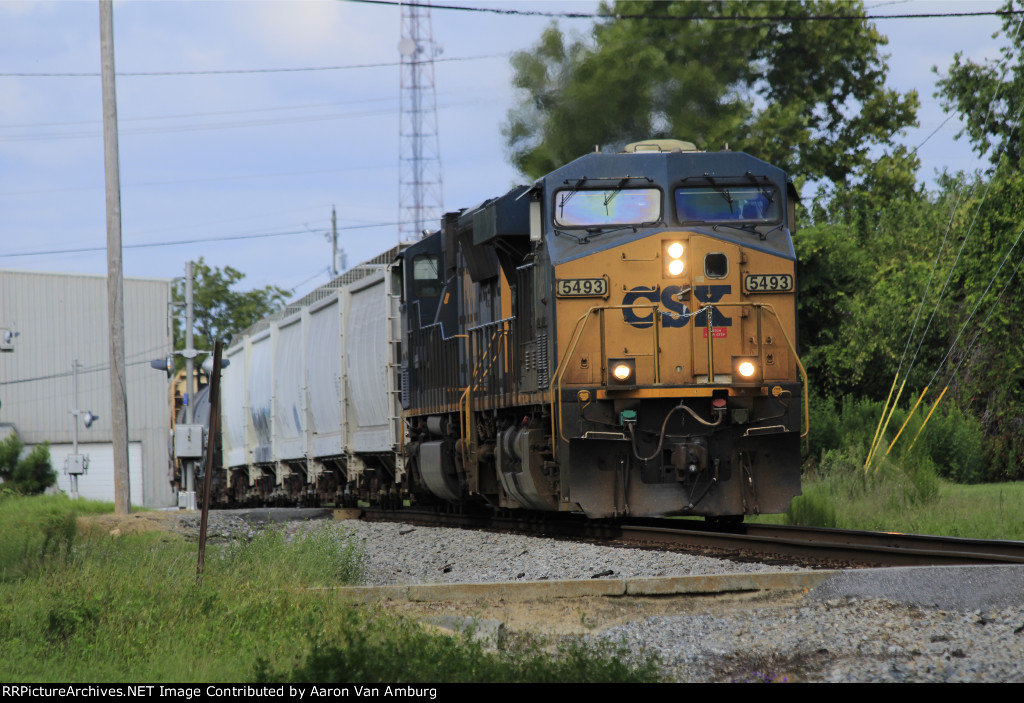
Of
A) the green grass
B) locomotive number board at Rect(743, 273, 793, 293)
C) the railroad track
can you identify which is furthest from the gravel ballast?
the green grass

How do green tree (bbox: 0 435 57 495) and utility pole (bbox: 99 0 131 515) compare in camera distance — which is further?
green tree (bbox: 0 435 57 495)

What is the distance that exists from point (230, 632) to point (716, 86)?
23782 mm

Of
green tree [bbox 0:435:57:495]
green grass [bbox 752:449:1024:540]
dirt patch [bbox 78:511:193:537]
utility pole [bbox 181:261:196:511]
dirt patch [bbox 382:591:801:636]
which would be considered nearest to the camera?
dirt patch [bbox 382:591:801:636]

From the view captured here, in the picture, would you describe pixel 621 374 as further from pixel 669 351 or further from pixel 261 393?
pixel 261 393

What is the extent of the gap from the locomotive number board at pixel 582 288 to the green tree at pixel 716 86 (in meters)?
16.2

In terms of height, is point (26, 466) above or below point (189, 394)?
below

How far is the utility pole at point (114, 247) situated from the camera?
55.2ft

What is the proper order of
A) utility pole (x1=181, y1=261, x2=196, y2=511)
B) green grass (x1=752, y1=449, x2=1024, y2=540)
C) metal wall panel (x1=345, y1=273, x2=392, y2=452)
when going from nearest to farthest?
green grass (x1=752, y1=449, x2=1024, y2=540) → metal wall panel (x1=345, y1=273, x2=392, y2=452) → utility pole (x1=181, y1=261, x2=196, y2=511)

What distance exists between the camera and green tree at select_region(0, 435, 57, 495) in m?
42.2

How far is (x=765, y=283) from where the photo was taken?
11.1m

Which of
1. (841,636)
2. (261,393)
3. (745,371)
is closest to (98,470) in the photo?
(261,393)

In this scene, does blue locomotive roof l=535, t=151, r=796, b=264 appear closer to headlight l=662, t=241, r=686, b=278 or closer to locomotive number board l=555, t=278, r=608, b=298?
headlight l=662, t=241, r=686, b=278

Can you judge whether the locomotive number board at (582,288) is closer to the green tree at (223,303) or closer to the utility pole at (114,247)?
the utility pole at (114,247)

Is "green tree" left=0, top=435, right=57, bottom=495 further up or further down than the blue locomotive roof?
further down
